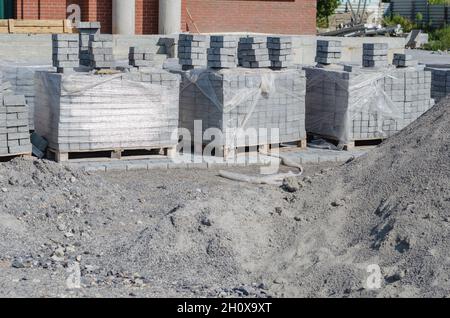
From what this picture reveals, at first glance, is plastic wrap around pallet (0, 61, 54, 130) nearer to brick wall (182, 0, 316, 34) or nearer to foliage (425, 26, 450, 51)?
brick wall (182, 0, 316, 34)

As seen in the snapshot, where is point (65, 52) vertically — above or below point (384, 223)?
above

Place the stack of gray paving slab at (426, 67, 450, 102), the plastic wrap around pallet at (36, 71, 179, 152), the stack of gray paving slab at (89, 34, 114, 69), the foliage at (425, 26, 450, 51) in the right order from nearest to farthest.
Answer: the plastic wrap around pallet at (36, 71, 179, 152)
the stack of gray paving slab at (89, 34, 114, 69)
the stack of gray paving slab at (426, 67, 450, 102)
the foliage at (425, 26, 450, 51)

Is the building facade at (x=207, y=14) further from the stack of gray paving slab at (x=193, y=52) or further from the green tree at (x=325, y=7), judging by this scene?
the green tree at (x=325, y=7)

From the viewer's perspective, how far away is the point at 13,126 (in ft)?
36.9

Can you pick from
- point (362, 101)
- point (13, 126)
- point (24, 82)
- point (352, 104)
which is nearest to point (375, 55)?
point (362, 101)

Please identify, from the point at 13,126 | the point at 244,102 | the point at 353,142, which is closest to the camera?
the point at 13,126

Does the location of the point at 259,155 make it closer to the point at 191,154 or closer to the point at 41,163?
the point at 191,154

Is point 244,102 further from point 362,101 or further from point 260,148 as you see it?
point 362,101

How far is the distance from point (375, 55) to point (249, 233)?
20.2 ft

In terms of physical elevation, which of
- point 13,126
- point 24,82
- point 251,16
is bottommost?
point 13,126

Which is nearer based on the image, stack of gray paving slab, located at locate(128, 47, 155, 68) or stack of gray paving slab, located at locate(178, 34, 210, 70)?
stack of gray paving slab, located at locate(128, 47, 155, 68)

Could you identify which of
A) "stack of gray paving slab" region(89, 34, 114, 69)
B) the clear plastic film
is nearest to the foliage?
the clear plastic film

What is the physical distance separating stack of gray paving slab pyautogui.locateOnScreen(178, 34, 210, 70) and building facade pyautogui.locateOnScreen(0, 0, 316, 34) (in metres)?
7.63

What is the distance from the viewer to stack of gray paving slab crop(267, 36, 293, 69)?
13305mm
